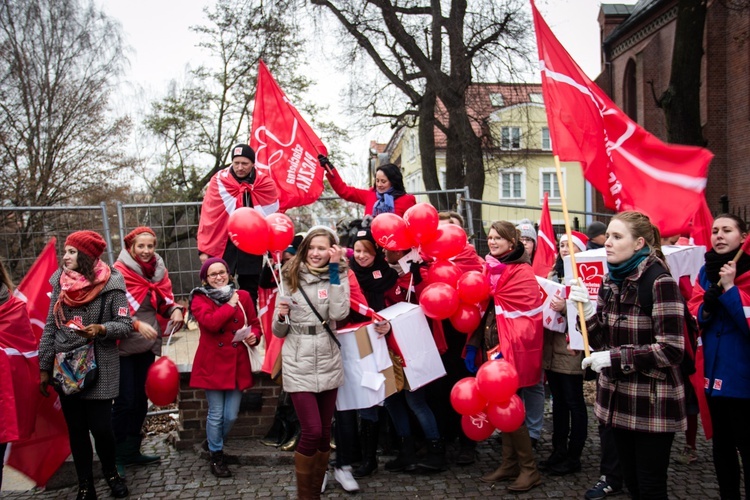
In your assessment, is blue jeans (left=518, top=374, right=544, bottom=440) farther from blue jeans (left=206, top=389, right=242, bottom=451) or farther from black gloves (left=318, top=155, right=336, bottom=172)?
black gloves (left=318, top=155, right=336, bottom=172)

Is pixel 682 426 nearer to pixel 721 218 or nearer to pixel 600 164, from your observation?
pixel 721 218

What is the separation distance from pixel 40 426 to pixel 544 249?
4.62m

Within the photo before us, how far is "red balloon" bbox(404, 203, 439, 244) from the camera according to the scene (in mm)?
5004

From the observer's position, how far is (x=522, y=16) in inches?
630

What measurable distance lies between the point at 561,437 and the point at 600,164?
7.17 ft

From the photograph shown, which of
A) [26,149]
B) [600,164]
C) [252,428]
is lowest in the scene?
[252,428]

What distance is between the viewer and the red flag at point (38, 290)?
517 cm

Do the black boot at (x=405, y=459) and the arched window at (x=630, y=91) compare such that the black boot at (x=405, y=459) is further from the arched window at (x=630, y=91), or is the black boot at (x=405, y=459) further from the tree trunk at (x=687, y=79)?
the arched window at (x=630, y=91)

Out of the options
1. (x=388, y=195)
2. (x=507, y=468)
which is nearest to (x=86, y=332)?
(x=388, y=195)

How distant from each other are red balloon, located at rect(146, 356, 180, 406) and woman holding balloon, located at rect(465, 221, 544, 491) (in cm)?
248

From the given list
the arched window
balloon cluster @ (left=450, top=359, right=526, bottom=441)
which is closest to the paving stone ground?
balloon cluster @ (left=450, top=359, right=526, bottom=441)

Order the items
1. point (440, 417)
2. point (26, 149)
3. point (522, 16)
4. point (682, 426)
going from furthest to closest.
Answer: point (26, 149) < point (522, 16) < point (440, 417) < point (682, 426)

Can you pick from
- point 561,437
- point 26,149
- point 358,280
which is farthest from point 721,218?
point 26,149

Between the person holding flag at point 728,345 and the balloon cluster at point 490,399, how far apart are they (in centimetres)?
124
